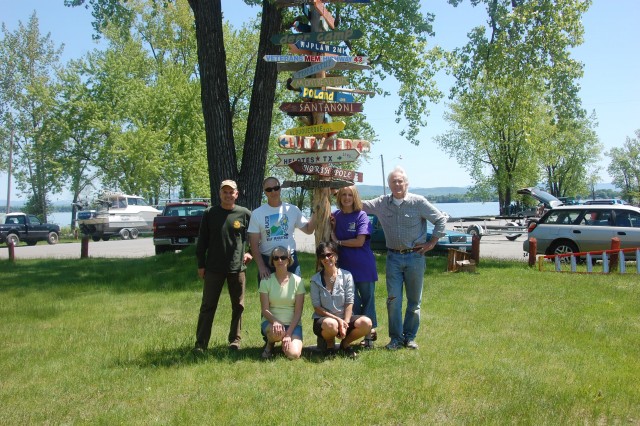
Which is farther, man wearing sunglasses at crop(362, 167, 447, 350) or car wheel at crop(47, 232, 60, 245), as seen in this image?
car wheel at crop(47, 232, 60, 245)

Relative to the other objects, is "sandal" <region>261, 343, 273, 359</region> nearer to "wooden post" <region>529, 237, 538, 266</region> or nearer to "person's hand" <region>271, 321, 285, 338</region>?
"person's hand" <region>271, 321, 285, 338</region>

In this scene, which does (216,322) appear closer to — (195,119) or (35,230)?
(35,230)

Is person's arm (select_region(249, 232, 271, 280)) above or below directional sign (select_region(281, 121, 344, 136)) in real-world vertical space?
below

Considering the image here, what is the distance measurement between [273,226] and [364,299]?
4.05 feet

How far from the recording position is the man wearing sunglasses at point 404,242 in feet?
20.8

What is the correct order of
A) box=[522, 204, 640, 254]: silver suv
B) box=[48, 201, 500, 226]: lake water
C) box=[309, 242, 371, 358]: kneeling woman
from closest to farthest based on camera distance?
box=[309, 242, 371, 358]: kneeling woman < box=[522, 204, 640, 254]: silver suv < box=[48, 201, 500, 226]: lake water

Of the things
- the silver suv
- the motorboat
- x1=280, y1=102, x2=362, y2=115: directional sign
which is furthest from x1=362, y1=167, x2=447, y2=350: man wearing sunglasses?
the motorboat

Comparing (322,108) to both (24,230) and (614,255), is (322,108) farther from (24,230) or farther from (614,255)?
(24,230)

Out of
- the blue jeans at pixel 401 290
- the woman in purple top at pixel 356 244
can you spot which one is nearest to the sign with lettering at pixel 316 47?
the woman in purple top at pixel 356 244

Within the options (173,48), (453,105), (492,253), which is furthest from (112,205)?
(453,105)

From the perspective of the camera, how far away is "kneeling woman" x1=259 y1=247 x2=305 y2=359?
6094mm

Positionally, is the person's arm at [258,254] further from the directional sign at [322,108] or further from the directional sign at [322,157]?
the directional sign at [322,108]

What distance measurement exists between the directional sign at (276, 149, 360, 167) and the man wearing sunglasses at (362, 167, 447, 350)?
48 cm

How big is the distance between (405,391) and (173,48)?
136ft
